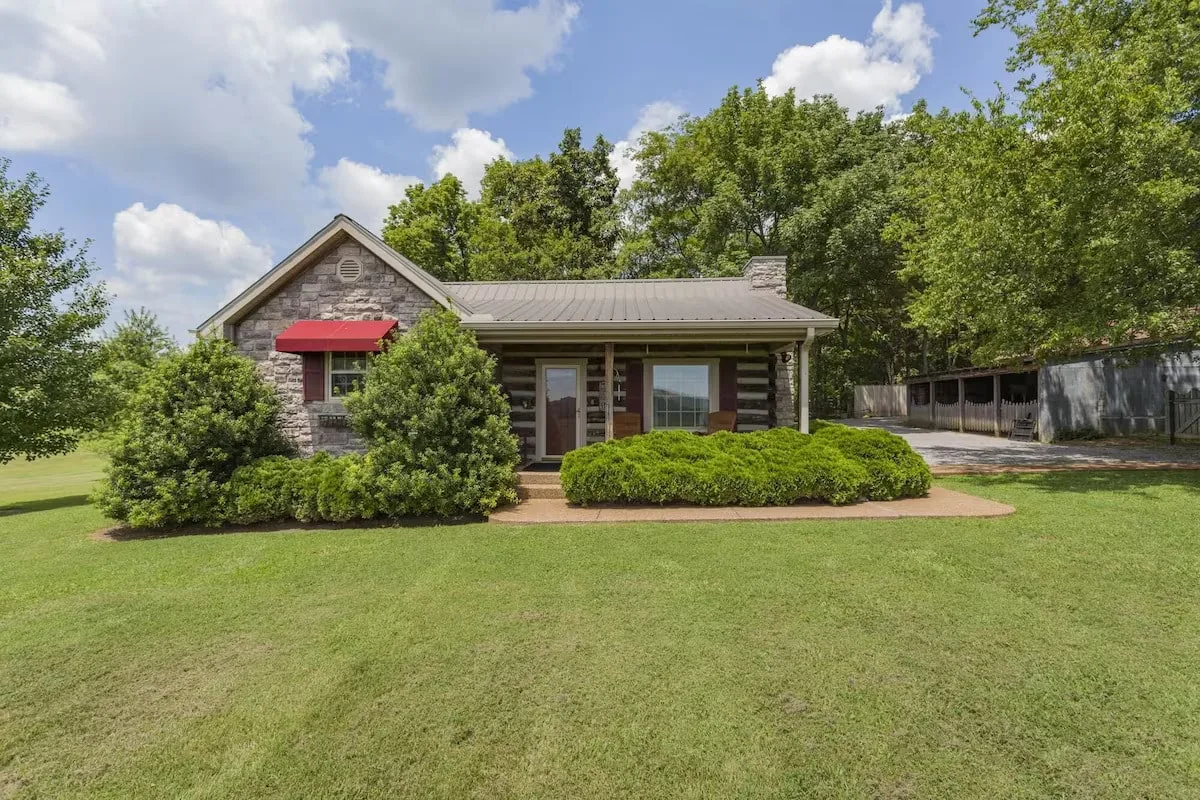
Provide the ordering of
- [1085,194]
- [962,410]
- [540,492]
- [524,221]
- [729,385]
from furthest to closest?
[524,221]
[962,410]
[729,385]
[1085,194]
[540,492]

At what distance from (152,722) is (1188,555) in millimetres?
9084

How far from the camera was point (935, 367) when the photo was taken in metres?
36.4

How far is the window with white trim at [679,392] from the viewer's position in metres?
11.7

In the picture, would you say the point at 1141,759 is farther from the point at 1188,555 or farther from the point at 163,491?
the point at 163,491

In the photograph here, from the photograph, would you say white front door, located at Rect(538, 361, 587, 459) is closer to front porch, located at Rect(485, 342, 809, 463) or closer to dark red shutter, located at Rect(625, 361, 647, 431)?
front porch, located at Rect(485, 342, 809, 463)

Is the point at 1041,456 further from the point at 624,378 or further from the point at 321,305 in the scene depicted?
the point at 321,305

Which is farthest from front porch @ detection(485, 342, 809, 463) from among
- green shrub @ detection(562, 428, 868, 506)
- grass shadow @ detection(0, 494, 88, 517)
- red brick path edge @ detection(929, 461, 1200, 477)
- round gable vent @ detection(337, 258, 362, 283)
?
grass shadow @ detection(0, 494, 88, 517)

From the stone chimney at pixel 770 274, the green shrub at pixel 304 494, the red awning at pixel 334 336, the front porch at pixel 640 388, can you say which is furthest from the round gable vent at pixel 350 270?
the stone chimney at pixel 770 274

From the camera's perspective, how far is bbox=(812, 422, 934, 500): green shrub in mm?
8523

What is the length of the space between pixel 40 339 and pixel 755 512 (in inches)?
667

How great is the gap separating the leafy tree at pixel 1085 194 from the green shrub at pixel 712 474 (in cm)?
628

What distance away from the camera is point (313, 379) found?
1055 centimetres

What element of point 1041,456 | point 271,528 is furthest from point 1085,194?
point 271,528

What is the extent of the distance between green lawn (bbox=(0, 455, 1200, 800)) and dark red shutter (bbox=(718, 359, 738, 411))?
5424mm
